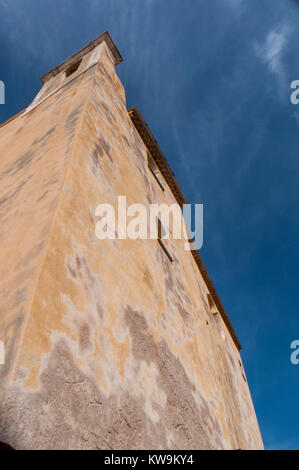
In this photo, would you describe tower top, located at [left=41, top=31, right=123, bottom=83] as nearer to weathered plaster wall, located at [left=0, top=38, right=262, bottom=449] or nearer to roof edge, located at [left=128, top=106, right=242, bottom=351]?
roof edge, located at [left=128, top=106, right=242, bottom=351]

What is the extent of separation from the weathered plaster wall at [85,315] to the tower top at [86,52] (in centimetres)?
303

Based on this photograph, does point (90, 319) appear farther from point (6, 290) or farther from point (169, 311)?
point (169, 311)

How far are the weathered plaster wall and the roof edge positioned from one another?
204 cm

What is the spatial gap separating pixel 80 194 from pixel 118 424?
156 cm

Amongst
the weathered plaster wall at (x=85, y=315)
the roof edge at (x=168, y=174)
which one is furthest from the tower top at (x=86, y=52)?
the weathered plaster wall at (x=85, y=315)

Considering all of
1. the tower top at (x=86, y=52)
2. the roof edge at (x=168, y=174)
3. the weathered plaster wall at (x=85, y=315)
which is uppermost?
the tower top at (x=86, y=52)

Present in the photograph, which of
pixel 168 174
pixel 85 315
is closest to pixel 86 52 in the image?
pixel 168 174

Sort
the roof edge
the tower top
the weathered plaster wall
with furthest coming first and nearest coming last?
the tower top < the roof edge < the weathered plaster wall

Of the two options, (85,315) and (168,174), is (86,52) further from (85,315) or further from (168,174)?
(85,315)

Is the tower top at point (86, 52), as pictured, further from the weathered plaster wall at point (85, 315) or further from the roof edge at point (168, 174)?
the weathered plaster wall at point (85, 315)

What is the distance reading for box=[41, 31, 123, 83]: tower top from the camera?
6473mm

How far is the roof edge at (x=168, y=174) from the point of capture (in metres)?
6.05

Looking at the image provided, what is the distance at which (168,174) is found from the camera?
7.23 metres

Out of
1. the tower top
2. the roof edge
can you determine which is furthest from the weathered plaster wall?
the tower top
